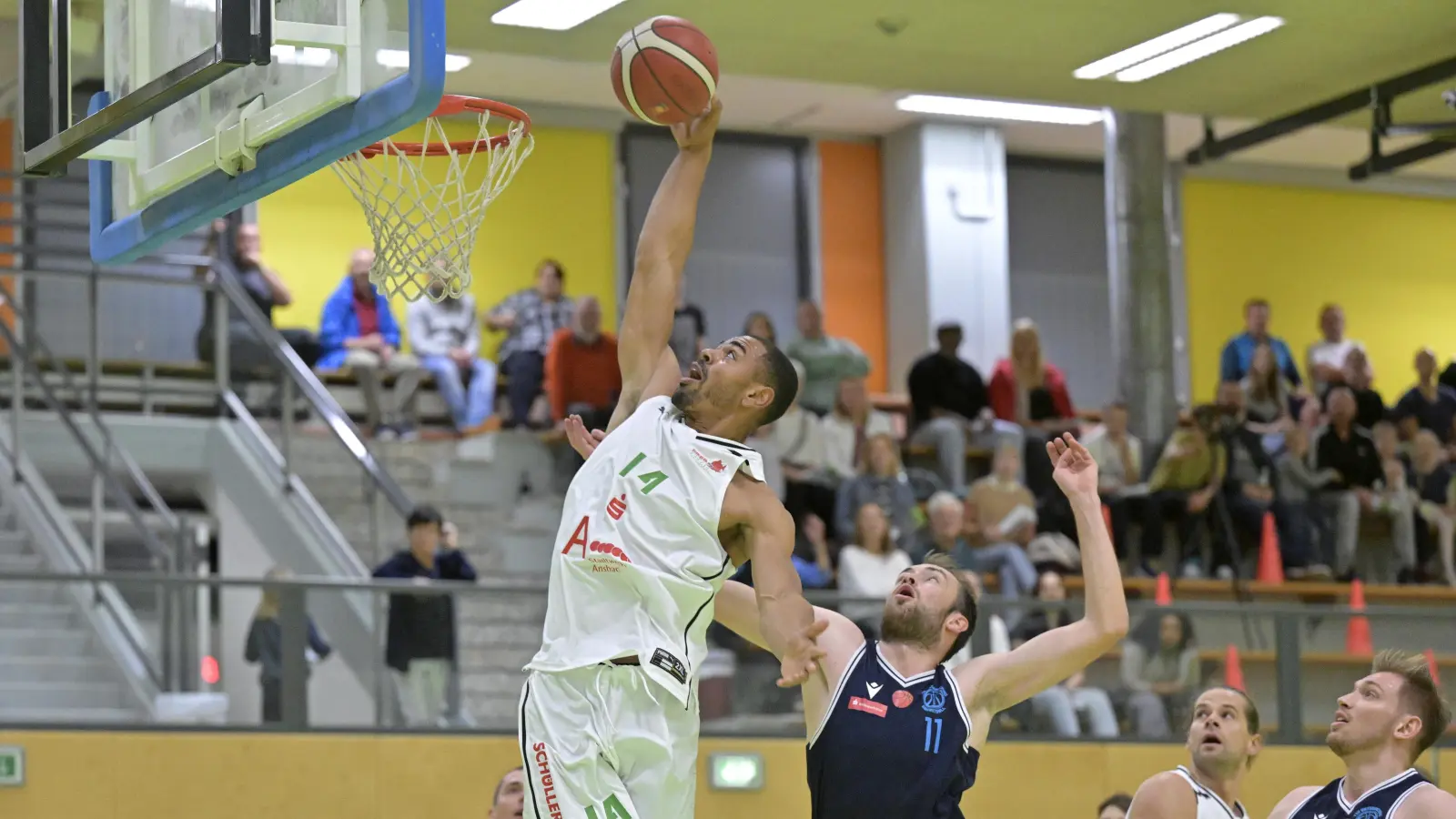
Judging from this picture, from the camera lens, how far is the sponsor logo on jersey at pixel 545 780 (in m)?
4.59

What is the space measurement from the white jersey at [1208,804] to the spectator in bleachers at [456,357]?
7.86 m

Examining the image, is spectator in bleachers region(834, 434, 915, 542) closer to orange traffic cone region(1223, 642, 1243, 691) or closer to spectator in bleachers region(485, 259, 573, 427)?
orange traffic cone region(1223, 642, 1243, 691)

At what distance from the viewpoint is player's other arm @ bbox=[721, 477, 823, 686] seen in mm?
4398

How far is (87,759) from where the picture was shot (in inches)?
353

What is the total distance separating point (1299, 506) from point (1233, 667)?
349 cm

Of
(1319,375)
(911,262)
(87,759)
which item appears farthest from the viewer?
(911,262)

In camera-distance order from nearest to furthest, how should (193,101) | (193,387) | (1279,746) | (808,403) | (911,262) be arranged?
1. (193,101)
2. (1279,746)
3. (193,387)
4. (808,403)
5. (911,262)

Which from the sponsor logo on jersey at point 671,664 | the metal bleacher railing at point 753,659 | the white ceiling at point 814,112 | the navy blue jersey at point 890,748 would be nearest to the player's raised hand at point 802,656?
the sponsor logo on jersey at point 671,664

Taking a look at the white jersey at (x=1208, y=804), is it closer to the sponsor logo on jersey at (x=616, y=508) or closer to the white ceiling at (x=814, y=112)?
the sponsor logo on jersey at (x=616, y=508)

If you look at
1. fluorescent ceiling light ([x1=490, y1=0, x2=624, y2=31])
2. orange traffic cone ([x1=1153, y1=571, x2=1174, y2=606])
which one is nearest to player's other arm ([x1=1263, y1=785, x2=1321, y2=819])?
fluorescent ceiling light ([x1=490, y1=0, x2=624, y2=31])

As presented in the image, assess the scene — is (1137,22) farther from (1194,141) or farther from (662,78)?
(1194,141)

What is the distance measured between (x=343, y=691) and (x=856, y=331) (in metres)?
A: 10.3

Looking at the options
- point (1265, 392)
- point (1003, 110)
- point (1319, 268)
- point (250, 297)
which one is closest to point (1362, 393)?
point (1265, 392)

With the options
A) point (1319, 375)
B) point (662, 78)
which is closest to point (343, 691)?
point (662, 78)
